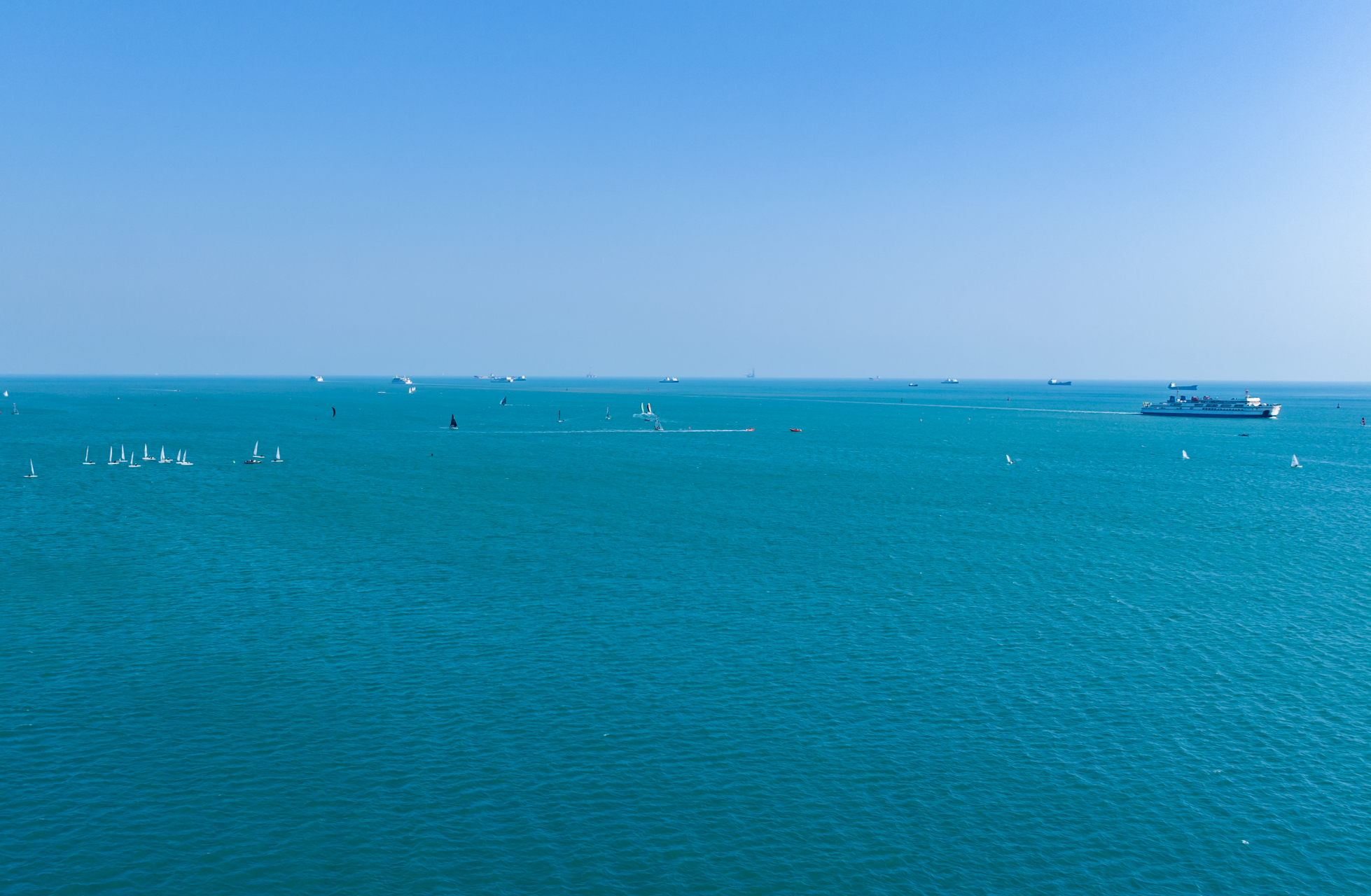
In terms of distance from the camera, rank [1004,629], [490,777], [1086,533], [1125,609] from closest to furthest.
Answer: [490,777] < [1004,629] < [1125,609] < [1086,533]

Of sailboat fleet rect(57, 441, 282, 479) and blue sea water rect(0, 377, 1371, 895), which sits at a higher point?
sailboat fleet rect(57, 441, 282, 479)

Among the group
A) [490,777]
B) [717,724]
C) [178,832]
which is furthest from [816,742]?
[178,832]

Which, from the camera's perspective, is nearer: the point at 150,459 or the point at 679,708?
the point at 679,708

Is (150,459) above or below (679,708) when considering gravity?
above

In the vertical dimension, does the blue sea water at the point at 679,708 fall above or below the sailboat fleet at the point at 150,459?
below

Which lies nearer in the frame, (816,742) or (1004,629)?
(816,742)

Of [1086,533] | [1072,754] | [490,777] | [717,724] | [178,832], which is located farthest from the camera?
[1086,533]

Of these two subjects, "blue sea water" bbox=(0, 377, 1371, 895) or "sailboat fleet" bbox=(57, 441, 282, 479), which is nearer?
"blue sea water" bbox=(0, 377, 1371, 895)

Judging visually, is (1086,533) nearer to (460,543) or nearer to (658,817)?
(460,543)
